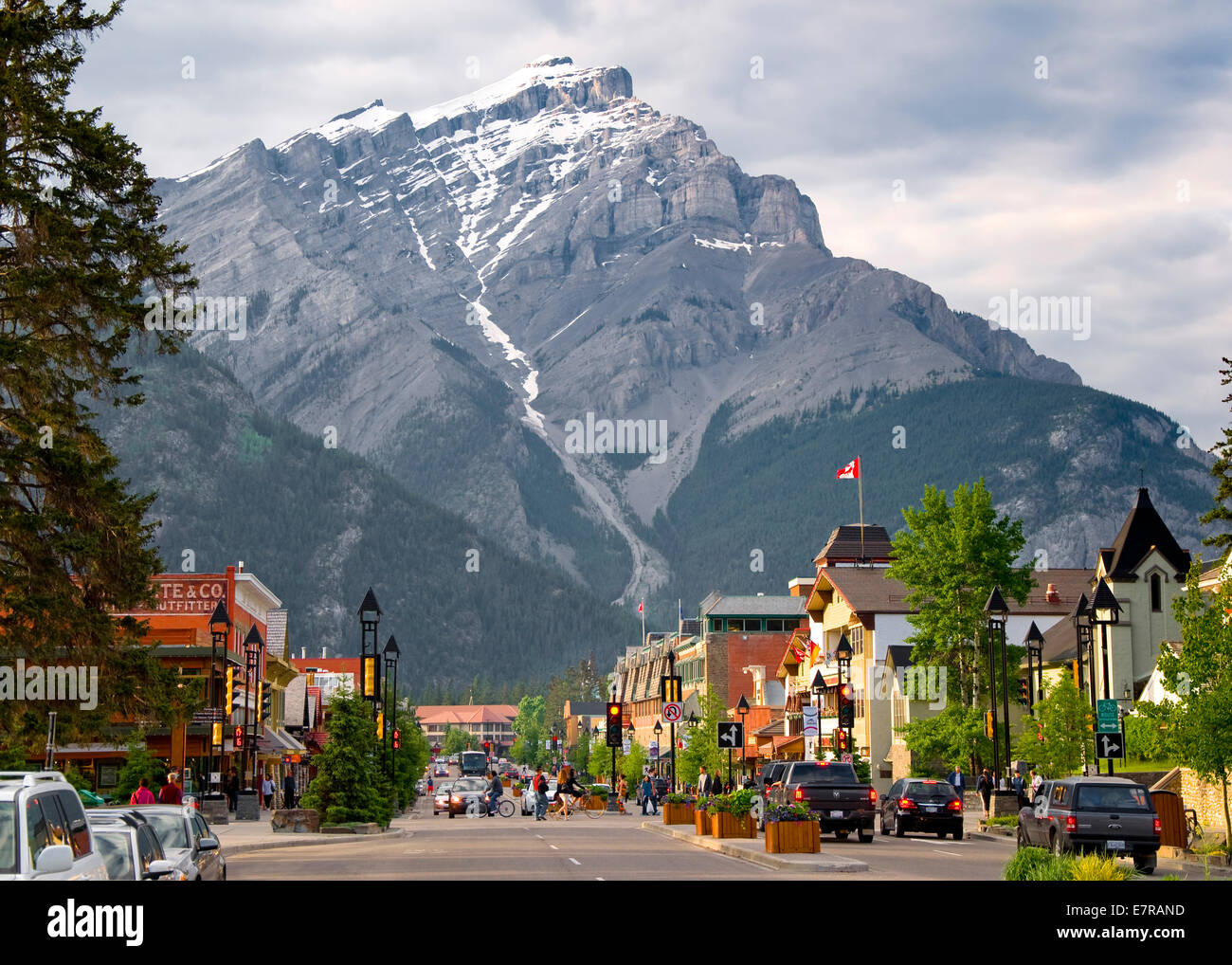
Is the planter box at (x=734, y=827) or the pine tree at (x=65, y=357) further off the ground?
the pine tree at (x=65, y=357)

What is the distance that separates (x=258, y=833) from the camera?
46.4 m

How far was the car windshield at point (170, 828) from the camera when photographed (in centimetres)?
1889

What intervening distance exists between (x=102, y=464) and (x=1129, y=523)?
6048 cm

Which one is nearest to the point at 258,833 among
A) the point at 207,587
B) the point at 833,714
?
the point at 207,587

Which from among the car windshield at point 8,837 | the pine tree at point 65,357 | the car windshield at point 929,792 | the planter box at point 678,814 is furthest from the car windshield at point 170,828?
the planter box at point 678,814

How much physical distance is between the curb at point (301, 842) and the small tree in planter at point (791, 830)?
1258 cm

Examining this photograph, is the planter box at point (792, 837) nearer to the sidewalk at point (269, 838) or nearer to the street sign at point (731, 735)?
the street sign at point (731, 735)

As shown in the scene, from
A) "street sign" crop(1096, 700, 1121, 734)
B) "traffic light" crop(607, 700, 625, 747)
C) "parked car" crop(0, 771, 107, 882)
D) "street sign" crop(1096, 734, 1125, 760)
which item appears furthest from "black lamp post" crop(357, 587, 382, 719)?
"parked car" crop(0, 771, 107, 882)

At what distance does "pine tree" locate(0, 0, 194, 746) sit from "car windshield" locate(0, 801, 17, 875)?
17248 mm

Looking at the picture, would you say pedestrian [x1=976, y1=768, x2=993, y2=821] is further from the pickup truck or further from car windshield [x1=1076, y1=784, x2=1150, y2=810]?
car windshield [x1=1076, y1=784, x2=1150, y2=810]

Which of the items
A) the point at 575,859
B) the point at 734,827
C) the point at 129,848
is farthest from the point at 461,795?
the point at 129,848

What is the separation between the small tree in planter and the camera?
107ft
